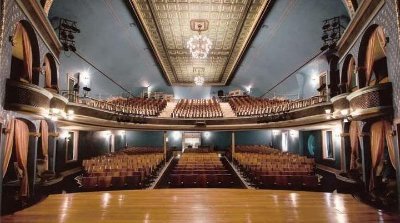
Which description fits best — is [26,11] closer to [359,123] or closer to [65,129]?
[65,129]

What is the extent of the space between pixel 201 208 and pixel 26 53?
208 inches

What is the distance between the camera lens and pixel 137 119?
1322cm

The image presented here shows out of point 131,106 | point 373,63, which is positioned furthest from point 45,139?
point 373,63

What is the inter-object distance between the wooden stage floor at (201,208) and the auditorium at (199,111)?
0.04m

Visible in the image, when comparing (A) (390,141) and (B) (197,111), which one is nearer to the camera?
(A) (390,141)

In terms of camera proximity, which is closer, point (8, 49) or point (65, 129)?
point (8, 49)

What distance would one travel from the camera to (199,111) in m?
16.6

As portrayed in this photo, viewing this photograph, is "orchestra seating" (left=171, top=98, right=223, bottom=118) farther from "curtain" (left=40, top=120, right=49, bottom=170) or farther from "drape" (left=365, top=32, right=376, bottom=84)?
"drape" (left=365, top=32, right=376, bottom=84)

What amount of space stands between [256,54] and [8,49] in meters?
12.7

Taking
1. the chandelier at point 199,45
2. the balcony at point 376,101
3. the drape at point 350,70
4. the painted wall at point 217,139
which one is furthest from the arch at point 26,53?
the painted wall at point 217,139

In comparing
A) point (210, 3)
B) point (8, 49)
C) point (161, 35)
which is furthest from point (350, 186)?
point (161, 35)

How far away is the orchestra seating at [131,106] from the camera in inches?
455

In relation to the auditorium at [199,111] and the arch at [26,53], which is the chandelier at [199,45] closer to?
the auditorium at [199,111]

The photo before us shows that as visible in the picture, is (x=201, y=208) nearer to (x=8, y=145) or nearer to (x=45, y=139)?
(x=8, y=145)
